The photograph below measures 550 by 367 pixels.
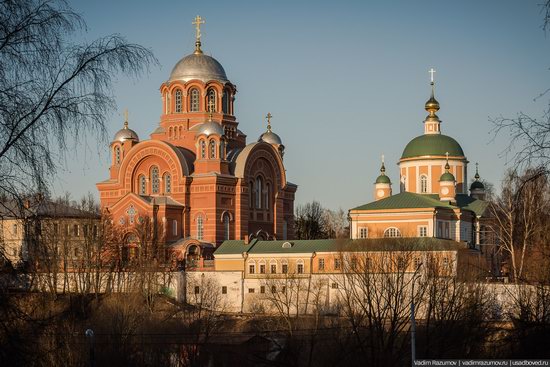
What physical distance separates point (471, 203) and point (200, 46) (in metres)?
19.5

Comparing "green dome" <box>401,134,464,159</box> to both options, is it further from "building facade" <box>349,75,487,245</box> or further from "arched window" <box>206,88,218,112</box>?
"arched window" <box>206,88,218,112</box>

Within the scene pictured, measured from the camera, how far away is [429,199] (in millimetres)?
50562

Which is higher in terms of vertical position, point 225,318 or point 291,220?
point 291,220

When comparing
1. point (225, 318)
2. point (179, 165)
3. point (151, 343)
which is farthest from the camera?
point (179, 165)

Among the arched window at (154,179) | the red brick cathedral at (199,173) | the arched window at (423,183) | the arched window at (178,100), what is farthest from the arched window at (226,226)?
the arched window at (423,183)

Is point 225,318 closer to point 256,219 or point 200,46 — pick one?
point 256,219

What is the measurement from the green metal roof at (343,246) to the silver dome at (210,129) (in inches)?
265

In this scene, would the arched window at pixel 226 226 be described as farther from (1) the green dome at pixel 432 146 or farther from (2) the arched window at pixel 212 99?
(1) the green dome at pixel 432 146

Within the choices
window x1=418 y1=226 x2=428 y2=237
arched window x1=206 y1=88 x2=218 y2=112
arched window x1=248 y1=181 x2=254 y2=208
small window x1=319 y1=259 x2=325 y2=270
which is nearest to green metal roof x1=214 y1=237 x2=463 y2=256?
small window x1=319 y1=259 x2=325 y2=270

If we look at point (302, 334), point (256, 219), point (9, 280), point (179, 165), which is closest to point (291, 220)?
point (256, 219)

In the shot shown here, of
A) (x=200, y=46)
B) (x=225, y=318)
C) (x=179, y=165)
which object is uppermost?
(x=200, y=46)

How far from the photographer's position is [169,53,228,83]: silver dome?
182 feet

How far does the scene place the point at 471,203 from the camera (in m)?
57.3

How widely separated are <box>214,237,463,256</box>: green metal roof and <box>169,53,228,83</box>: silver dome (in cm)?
1178
